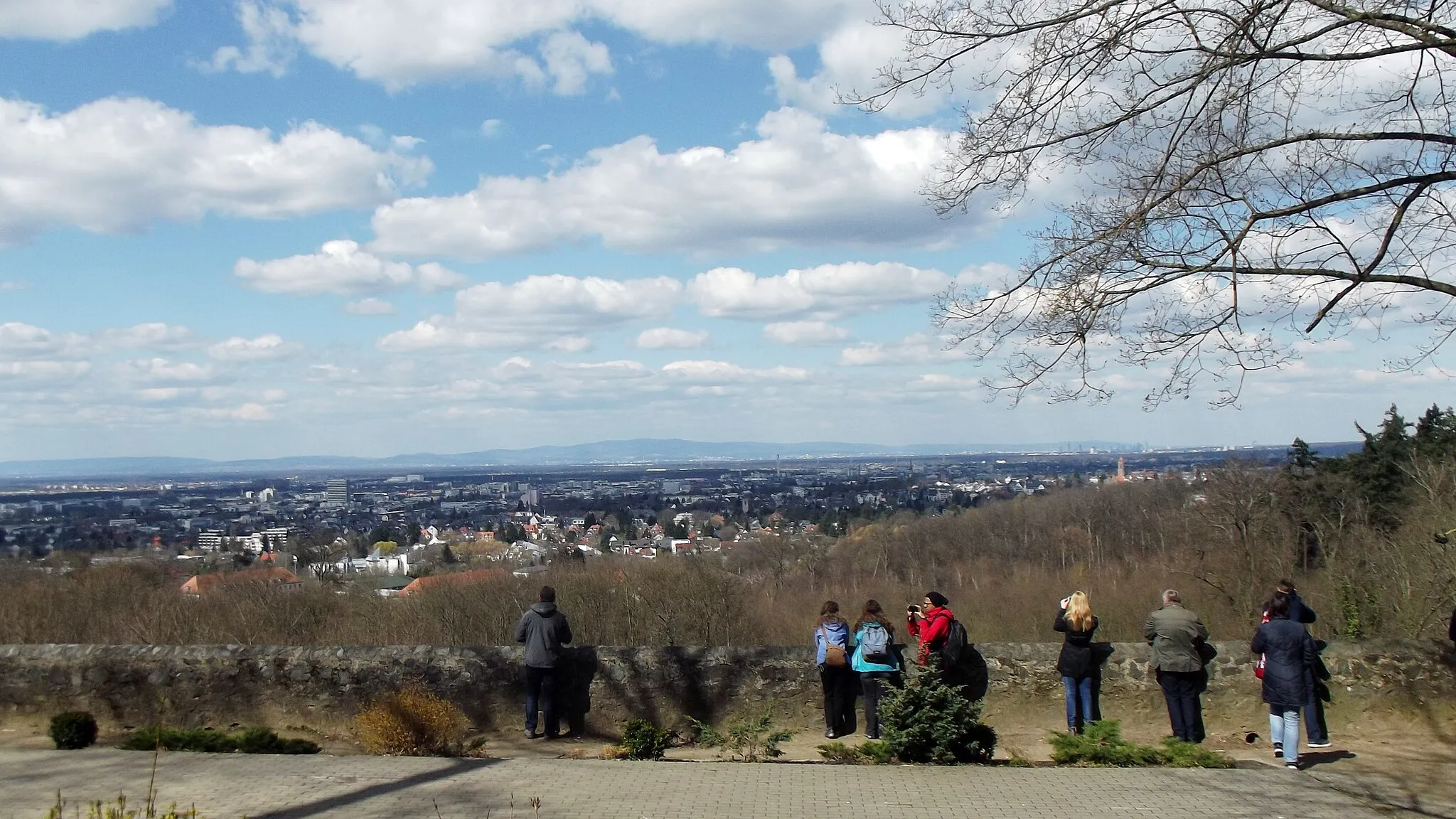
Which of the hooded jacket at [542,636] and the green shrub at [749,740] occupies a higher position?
the hooded jacket at [542,636]

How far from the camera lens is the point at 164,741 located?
9.30 metres

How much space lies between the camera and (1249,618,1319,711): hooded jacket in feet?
28.8

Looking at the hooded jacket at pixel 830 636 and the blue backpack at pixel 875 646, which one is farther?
the hooded jacket at pixel 830 636

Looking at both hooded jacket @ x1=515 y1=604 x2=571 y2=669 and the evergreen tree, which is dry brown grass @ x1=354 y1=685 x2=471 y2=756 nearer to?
A: hooded jacket @ x1=515 y1=604 x2=571 y2=669

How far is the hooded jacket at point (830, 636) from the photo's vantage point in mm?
10766

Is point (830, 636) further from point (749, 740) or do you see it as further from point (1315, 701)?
point (1315, 701)

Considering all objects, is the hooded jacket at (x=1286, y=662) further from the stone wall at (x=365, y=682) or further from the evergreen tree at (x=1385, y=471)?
the evergreen tree at (x=1385, y=471)

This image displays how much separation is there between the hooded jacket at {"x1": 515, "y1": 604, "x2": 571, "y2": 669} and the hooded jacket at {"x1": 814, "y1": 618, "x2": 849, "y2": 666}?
93.7 inches

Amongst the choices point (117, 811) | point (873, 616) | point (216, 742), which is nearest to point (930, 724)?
point (873, 616)

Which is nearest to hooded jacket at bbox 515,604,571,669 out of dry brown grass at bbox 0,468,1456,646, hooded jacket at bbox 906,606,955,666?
hooded jacket at bbox 906,606,955,666

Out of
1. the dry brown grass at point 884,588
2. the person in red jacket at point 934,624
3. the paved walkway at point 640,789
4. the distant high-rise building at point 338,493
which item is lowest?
the dry brown grass at point 884,588

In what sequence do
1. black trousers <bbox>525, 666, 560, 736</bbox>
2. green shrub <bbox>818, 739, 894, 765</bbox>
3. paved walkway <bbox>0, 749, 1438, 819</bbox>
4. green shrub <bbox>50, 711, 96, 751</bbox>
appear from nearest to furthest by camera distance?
paved walkway <bbox>0, 749, 1438, 819</bbox> → green shrub <bbox>818, 739, 894, 765</bbox> → green shrub <bbox>50, 711, 96, 751</bbox> → black trousers <bbox>525, 666, 560, 736</bbox>

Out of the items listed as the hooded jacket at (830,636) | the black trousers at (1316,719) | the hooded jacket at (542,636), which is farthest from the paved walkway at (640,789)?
the hooded jacket at (830,636)

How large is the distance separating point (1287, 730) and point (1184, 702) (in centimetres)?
108
